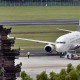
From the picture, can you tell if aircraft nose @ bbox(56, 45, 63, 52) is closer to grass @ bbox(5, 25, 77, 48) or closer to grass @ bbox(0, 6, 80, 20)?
grass @ bbox(5, 25, 77, 48)

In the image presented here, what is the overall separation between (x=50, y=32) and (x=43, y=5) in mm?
97199

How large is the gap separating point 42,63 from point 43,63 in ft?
0.44

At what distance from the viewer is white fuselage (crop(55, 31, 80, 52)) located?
244ft

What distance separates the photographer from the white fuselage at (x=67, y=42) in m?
74.2

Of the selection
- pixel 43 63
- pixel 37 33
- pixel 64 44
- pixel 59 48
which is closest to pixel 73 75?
pixel 43 63

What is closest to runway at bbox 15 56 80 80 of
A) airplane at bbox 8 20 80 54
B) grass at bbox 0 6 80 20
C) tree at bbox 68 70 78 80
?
airplane at bbox 8 20 80 54

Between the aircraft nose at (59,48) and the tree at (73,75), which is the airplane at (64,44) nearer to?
the aircraft nose at (59,48)

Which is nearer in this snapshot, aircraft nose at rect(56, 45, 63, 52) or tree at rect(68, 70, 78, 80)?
tree at rect(68, 70, 78, 80)

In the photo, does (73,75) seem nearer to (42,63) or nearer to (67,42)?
(42,63)

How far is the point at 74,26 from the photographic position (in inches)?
4272

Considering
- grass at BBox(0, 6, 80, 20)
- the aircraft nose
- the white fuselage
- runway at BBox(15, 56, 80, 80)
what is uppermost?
grass at BBox(0, 6, 80, 20)

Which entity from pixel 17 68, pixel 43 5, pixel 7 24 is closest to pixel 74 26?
pixel 7 24

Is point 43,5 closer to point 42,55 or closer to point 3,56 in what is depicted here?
point 42,55

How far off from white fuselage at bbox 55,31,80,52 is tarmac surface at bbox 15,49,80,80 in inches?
56.3
